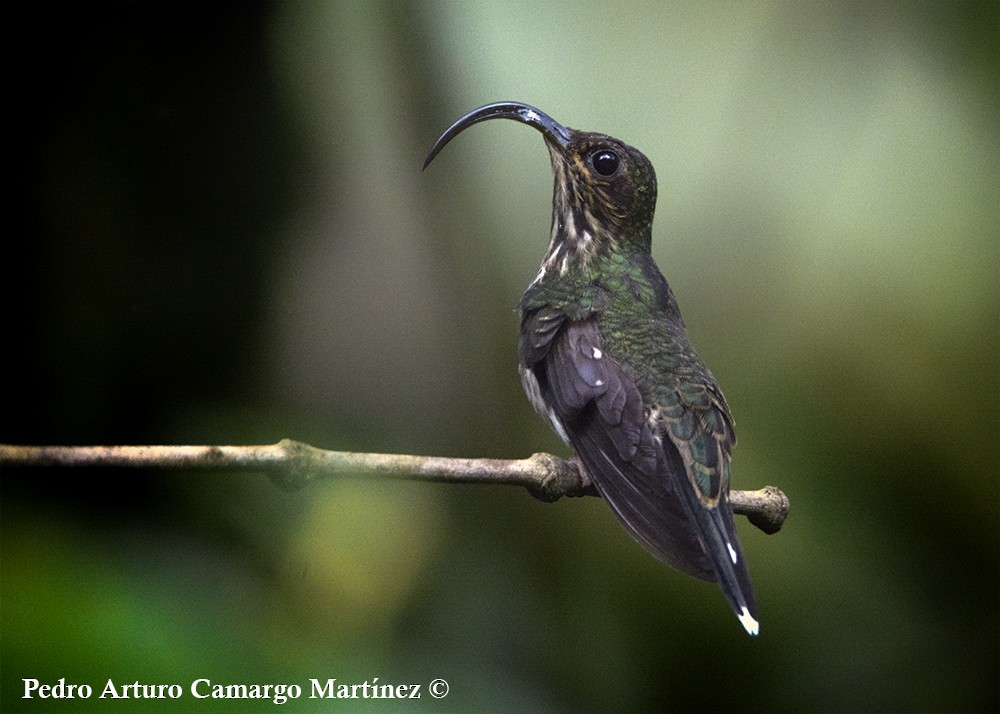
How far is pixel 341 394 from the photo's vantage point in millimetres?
2203

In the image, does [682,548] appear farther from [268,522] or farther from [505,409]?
[268,522]

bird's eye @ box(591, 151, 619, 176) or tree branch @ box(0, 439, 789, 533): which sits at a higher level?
bird's eye @ box(591, 151, 619, 176)

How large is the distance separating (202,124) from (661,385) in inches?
45.7

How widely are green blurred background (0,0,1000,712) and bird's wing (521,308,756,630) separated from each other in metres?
0.16

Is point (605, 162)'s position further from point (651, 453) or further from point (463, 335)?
point (651, 453)

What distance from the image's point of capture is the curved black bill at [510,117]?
7.35 feet
